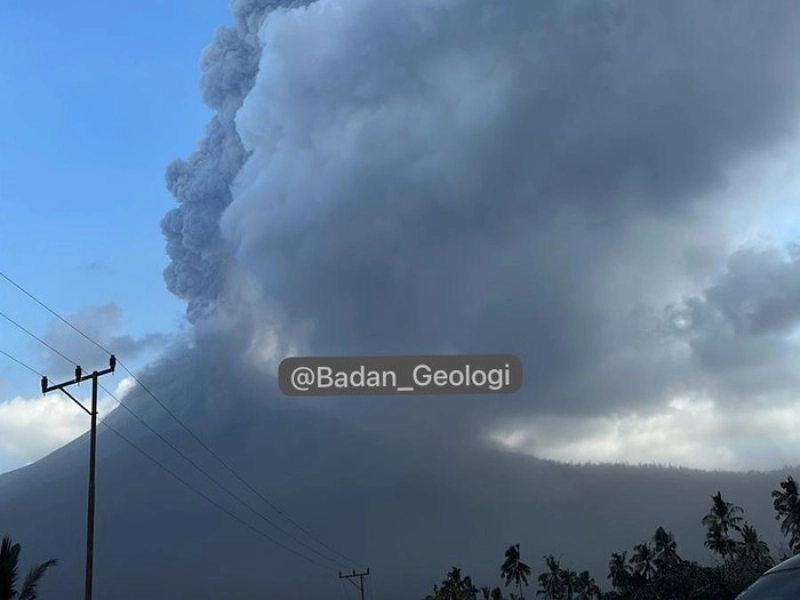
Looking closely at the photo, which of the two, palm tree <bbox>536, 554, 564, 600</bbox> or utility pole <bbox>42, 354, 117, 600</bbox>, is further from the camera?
palm tree <bbox>536, 554, 564, 600</bbox>

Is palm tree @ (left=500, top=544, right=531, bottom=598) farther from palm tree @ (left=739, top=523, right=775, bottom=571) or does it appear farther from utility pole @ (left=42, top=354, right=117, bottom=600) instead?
utility pole @ (left=42, top=354, right=117, bottom=600)

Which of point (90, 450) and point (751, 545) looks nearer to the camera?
point (90, 450)

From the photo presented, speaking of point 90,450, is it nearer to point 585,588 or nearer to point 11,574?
point 11,574

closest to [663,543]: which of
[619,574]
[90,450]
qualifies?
[619,574]

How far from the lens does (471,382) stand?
20047 millimetres

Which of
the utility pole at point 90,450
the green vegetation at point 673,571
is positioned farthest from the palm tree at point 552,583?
the utility pole at point 90,450

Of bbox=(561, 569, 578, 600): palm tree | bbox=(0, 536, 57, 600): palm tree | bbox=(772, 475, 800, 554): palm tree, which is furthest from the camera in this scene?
bbox=(561, 569, 578, 600): palm tree

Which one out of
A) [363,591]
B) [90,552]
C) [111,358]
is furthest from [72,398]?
[363,591]

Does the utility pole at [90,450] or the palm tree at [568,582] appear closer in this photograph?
the utility pole at [90,450]

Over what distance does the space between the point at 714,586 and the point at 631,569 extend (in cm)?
6363

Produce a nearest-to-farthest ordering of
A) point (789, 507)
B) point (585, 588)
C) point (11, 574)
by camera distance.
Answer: point (11, 574) → point (789, 507) → point (585, 588)

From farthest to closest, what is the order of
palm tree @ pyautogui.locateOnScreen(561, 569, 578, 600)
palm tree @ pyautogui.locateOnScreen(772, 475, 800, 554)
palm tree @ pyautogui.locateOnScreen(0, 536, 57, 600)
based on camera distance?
palm tree @ pyautogui.locateOnScreen(561, 569, 578, 600) < palm tree @ pyautogui.locateOnScreen(772, 475, 800, 554) < palm tree @ pyautogui.locateOnScreen(0, 536, 57, 600)

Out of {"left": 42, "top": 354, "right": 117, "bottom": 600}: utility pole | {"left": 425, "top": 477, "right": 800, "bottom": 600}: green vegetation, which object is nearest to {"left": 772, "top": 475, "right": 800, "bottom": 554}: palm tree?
{"left": 425, "top": 477, "right": 800, "bottom": 600}: green vegetation

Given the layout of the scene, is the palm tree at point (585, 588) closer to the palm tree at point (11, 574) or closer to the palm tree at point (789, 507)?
the palm tree at point (789, 507)
